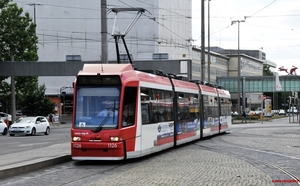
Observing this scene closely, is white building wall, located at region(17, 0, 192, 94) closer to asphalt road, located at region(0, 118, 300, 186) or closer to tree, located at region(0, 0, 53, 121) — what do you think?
tree, located at region(0, 0, 53, 121)

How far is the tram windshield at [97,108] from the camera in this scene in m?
17.0

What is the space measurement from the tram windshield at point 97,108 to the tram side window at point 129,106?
0.27m

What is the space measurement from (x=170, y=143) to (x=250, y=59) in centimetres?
14126

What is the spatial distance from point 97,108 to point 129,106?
98 centimetres

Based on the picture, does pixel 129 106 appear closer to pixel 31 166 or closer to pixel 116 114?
pixel 116 114

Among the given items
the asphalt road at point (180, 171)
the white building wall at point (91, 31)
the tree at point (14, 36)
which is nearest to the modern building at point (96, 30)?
the white building wall at point (91, 31)

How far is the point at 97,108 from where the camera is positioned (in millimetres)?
17156

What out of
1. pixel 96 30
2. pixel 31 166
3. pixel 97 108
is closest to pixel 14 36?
pixel 96 30

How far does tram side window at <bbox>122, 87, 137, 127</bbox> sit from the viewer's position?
17.2 meters

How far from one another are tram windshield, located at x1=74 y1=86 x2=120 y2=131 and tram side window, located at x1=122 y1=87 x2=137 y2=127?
27 centimetres

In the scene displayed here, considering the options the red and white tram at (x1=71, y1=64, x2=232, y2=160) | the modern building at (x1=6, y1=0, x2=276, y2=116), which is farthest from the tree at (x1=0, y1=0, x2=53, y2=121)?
the red and white tram at (x1=71, y1=64, x2=232, y2=160)

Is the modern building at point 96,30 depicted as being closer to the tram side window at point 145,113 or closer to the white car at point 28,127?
the white car at point 28,127

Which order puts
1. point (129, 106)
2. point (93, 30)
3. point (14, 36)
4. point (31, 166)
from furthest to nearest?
point (93, 30), point (14, 36), point (129, 106), point (31, 166)

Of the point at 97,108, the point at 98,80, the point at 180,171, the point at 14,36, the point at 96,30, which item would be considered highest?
the point at 96,30
